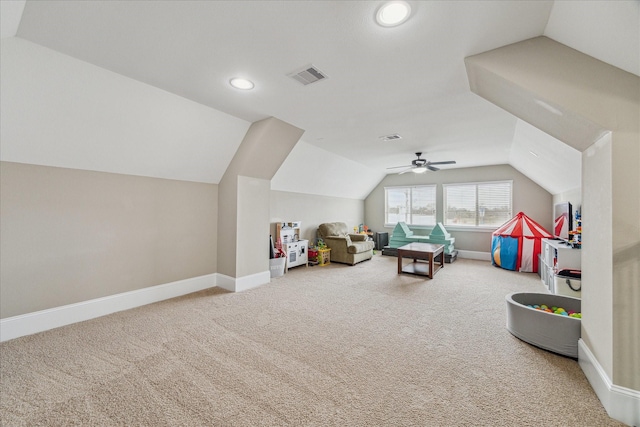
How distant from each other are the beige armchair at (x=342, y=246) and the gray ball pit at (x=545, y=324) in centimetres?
358

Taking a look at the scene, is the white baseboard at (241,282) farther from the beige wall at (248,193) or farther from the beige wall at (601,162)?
the beige wall at (601,162)

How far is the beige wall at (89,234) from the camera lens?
2.56 meters

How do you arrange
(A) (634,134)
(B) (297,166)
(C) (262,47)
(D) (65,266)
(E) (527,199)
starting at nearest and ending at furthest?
1. (A) (634,134)
2. (C) (262,47)
3. (D) (65,266)
4. (B) (297,166)
5. (E) (527,199)

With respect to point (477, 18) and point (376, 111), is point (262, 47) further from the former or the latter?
point (376, 111)

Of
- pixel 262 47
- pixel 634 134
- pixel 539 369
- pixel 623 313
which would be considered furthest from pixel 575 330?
pixel 262 47

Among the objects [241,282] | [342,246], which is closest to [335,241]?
[342,246]

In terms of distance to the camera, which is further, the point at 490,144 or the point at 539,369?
the point at 490,144

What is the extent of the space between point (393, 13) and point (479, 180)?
6709mm

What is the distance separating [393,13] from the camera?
64.4 inches

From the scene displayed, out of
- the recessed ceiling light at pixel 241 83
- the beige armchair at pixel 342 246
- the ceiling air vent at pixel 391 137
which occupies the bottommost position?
the beige armchair at pixel 342 246

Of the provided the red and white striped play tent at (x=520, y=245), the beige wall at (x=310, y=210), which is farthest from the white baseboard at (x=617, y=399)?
the beige wall at (x=310, y=210)

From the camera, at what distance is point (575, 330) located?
215 centimetres

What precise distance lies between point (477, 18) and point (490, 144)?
3844mm

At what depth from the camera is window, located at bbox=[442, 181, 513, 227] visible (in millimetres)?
6680
